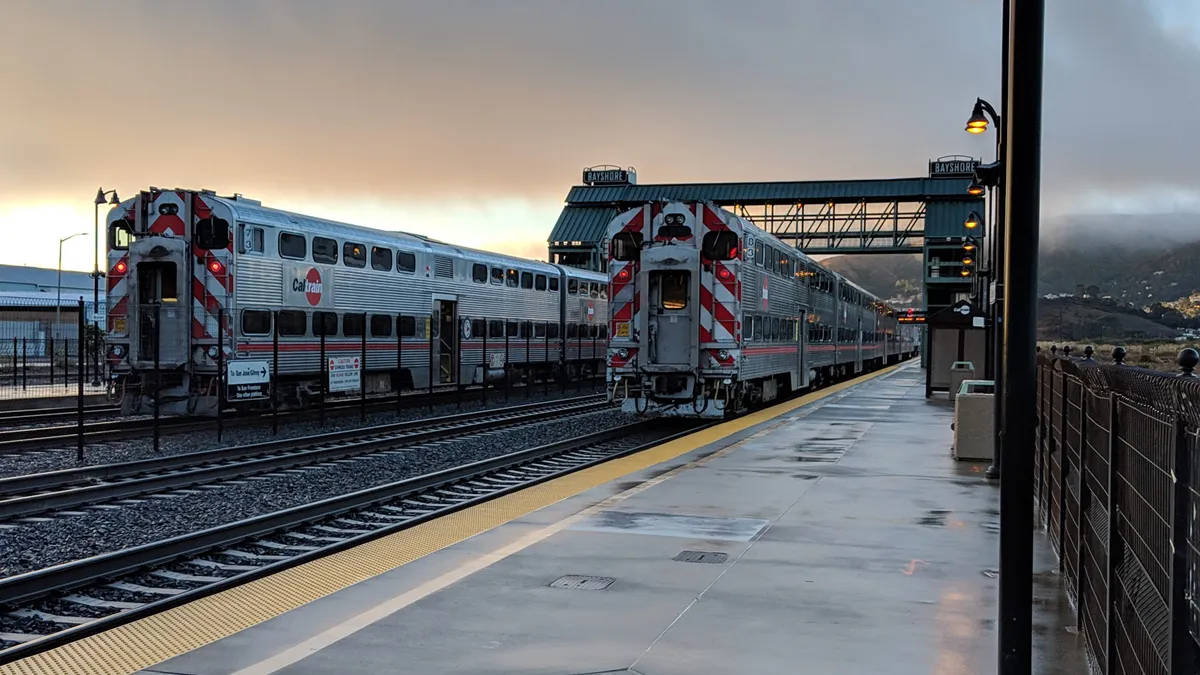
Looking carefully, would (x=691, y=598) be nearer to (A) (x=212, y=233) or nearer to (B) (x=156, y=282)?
(A) (x=212, y=233)

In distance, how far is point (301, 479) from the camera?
13133 millimetres

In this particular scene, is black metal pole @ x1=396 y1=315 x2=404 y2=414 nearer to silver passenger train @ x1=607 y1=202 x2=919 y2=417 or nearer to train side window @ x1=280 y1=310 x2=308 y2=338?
train side window @ x1=280 y1=310 x2=308 y2=338

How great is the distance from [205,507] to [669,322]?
1016 cm

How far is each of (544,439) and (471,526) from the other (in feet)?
31.1

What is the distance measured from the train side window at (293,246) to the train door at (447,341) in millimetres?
5952

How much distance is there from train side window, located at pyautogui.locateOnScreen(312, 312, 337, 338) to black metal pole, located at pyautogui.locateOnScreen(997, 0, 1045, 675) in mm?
17725

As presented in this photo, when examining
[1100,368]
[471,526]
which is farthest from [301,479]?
[1100,368]

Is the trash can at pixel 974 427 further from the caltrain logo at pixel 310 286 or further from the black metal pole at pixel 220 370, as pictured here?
the caltrain logo at pixel 310 286

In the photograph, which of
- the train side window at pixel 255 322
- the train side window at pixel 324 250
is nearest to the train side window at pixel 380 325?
the train side window at pixel 324 250

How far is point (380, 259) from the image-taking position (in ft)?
78.0

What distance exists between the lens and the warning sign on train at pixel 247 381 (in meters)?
18.0

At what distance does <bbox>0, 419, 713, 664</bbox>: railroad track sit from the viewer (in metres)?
6.76

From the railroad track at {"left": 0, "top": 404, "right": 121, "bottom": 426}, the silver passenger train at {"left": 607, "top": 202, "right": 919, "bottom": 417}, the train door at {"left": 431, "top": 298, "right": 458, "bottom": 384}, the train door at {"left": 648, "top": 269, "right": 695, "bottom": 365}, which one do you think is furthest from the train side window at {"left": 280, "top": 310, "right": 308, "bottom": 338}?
the train door at {"left": 648, "top": 269, "right": 695, "bottom": 365}

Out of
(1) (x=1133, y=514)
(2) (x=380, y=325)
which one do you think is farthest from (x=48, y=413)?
(1) (x=1133, y=514)
